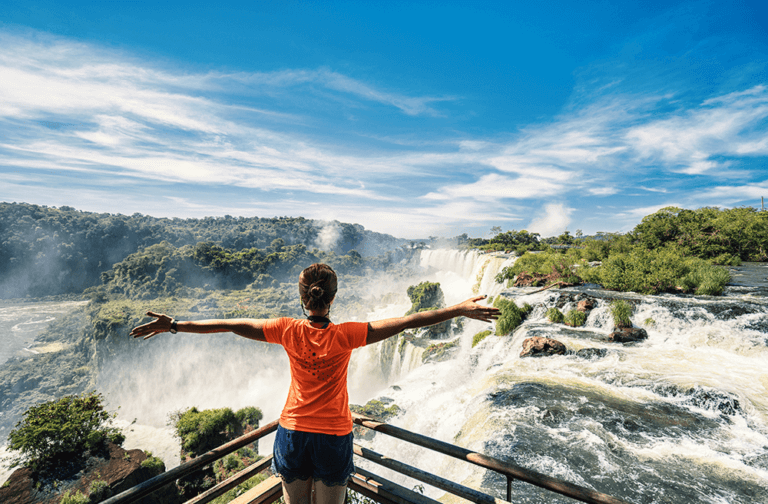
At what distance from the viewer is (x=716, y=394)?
7086 mm

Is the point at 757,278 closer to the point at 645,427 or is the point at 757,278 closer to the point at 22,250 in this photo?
the point at 645,427

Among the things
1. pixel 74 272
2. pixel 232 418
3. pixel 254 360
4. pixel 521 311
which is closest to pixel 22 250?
pixel 74 272

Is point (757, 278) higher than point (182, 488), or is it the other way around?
point (757, 278)

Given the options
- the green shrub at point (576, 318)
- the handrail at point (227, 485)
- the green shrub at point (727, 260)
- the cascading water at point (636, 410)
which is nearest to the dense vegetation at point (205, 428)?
the cascading water at point (636, 410)

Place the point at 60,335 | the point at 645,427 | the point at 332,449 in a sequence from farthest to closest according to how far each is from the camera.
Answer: the point at 60,335
the point at 645,427
the point at 332,449

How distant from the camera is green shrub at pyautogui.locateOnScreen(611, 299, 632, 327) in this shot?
36.8 ft

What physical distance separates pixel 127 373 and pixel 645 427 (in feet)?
189

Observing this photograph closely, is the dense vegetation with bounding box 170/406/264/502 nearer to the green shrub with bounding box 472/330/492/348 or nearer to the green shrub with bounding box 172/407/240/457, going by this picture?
the green shrub with bounding box 172/407/240/457

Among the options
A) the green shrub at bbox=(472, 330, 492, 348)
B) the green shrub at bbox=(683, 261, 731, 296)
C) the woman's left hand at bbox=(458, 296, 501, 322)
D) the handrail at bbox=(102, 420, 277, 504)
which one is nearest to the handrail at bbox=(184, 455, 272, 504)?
the handrail at bbox=(102, 420, 277, 504)

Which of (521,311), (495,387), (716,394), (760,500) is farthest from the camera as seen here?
(521,311)

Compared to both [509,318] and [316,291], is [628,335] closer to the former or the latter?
[509,318]

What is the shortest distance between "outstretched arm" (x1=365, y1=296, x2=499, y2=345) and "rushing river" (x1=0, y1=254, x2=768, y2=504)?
200 inches

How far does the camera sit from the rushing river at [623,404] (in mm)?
5457

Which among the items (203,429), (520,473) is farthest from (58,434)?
(520,473)
